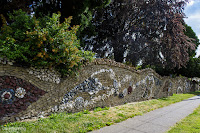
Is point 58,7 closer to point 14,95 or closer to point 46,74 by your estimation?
point 46,74

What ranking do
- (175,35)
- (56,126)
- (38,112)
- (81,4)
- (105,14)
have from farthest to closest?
(105,14) < (175,35) < (81,4) < (38,112) < (56,126)

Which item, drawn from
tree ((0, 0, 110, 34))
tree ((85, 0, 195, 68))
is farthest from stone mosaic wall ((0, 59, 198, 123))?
tree ((85, 0, 195, 68))

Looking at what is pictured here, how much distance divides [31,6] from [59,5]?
1416mm

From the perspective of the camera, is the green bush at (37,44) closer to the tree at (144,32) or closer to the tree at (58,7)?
the tree at (58,7)

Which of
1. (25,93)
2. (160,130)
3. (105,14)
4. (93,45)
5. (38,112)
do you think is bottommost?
(160,130)

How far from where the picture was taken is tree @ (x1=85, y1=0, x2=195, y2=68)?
10633mm

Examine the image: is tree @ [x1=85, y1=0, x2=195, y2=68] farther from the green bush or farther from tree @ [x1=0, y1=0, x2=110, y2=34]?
the green bush

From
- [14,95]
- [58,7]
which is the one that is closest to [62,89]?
[14,95]

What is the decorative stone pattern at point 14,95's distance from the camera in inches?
150

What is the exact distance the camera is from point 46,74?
4.75 meters

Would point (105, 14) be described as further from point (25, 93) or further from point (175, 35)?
point (25, 93)

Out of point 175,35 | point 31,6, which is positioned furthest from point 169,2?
point 31,6

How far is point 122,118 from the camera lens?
17.0 ft

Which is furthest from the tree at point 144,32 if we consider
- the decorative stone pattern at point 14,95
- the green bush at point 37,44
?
the decorative stone pattern at point 14,95
